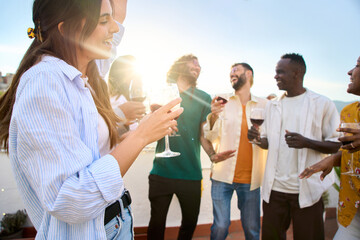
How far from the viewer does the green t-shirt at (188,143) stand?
8.76ft

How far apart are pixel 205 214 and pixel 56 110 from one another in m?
3.76

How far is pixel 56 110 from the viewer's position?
0.75m

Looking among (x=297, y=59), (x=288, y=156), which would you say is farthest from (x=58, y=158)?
(x=297, y=59)

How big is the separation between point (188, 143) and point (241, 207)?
3.50 ft

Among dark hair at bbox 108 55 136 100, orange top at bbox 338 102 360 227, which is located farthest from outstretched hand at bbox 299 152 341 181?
dark hair at bbox 108 55 136 100

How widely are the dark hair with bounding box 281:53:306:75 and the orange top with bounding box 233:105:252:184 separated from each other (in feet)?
3.15

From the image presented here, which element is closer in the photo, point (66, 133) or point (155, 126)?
point (66, 133)

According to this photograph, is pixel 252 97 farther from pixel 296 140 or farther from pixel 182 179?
pixel 182 179

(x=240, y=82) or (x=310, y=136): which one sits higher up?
(x=240, y=82)

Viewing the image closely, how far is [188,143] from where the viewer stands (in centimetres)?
278

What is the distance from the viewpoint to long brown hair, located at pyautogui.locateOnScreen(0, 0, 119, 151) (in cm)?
92

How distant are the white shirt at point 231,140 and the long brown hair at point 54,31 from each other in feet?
6.96

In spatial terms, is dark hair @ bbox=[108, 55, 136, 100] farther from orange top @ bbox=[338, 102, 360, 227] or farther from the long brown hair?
orange top @ bbox=[338, 102, 360, 227]

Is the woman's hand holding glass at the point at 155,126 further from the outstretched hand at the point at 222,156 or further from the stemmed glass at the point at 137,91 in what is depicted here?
the outstretched hand at the point at 222,156
